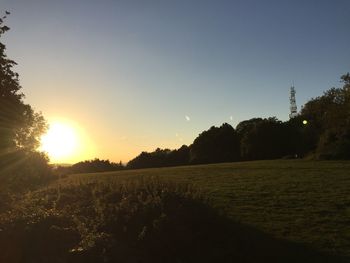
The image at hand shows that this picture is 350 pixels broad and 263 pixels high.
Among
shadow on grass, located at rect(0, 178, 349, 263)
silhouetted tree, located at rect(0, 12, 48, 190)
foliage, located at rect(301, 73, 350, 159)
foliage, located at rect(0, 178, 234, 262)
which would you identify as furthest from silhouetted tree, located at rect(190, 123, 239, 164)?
shadow on grass, located at rect(0, 178, 349, 263)

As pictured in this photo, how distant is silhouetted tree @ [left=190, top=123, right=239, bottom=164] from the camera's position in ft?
361

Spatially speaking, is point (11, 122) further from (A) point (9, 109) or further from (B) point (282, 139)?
(B) point (282, 139)

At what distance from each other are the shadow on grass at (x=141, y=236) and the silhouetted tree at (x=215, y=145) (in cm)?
9236

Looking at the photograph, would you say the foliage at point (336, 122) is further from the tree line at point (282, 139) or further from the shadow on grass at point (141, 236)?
the shadow on grass at point (141, 236)

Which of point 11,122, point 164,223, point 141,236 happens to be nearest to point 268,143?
→ point 11,122

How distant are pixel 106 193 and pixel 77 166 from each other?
10494cm

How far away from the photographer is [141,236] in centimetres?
1412

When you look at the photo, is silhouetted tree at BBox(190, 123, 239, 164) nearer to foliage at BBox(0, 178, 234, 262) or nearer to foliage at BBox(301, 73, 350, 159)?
foliage at BBox(301, 73, 350, 159)

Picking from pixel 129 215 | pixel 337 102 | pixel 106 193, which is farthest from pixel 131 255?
pixel 337 102

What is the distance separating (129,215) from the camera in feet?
50.9

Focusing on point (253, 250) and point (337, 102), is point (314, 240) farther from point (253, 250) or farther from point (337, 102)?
point (337, 102)

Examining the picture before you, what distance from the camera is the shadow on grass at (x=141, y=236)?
13634mm

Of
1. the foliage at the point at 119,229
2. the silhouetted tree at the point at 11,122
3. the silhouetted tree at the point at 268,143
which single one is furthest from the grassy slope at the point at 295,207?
the silhouetted tree at the point at 268,143

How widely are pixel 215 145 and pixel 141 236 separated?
98797mm
